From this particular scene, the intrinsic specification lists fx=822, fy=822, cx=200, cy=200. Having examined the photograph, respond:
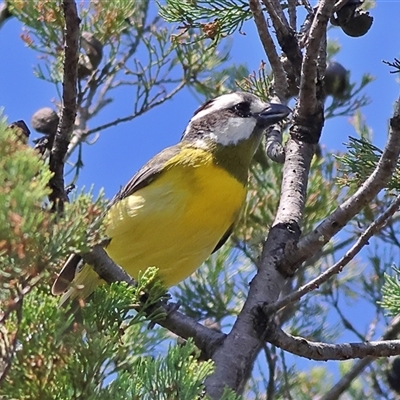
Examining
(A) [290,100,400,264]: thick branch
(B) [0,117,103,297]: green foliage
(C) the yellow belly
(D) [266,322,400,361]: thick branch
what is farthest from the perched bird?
(B) [0,117,103,297]: green foliage

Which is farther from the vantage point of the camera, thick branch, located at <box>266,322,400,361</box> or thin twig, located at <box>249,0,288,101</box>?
thin twig, located at <box>249,0,288,101</box>

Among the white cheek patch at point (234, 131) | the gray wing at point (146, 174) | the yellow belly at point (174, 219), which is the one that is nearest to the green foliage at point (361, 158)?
the yellow belly at point (174, 219)

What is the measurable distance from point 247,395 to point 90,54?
184cm

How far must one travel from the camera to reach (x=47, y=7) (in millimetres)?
3578

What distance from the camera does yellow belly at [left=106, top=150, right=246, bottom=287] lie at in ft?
9.98

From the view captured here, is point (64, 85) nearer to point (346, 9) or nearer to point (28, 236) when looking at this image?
point (28, 236)

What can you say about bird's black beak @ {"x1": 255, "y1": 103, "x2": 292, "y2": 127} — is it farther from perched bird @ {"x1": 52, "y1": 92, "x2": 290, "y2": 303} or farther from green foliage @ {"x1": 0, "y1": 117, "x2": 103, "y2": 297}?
green foliage @ {"x1": 0, "y1": 117, "x2": 103, "y2": 297}

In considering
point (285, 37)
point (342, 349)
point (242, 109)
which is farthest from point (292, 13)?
point (342, 349)

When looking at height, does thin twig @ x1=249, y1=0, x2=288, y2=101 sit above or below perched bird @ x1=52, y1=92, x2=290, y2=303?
above

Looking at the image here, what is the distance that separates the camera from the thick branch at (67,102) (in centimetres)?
191

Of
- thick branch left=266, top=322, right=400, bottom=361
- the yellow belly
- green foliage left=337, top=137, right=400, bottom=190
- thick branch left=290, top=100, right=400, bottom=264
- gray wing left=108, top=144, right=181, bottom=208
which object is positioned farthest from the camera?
gray wing left=108, top=144, right=181, bottom=208

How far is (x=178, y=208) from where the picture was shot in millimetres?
3043

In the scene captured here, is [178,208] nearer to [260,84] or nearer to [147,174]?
[147,174]

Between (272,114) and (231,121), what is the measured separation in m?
0.31
